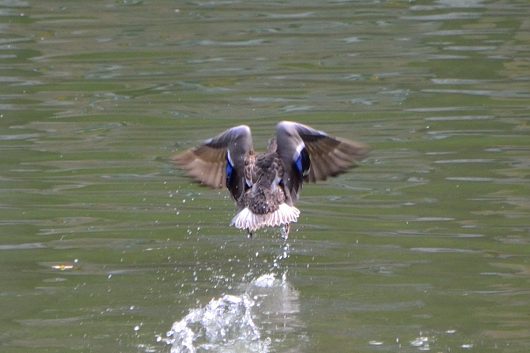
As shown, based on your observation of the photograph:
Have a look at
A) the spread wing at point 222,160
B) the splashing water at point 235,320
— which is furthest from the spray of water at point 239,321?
the spread wing at point 222,160

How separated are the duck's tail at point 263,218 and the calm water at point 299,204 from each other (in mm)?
465

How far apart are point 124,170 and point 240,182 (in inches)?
110

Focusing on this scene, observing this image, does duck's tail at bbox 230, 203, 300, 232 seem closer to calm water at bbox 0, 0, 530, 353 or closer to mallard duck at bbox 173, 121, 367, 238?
mallard duck at bbox 173, 121, 367, 238

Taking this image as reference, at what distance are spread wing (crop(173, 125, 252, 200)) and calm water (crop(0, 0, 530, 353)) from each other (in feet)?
1.89

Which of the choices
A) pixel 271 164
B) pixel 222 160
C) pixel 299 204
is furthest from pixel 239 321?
pixel 299 204

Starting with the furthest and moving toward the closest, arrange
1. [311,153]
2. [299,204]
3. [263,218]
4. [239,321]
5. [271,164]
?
[299,204], [311,153], [271,164], [263,218], [239,321]

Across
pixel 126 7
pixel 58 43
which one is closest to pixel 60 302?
pixel 58 43

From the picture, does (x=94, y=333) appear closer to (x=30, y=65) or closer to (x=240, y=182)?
(x=240, y=182)

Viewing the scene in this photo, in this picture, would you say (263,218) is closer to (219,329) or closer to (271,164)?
(271,164)

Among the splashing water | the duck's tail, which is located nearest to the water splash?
the splashing water

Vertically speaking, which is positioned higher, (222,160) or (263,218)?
(222,160)

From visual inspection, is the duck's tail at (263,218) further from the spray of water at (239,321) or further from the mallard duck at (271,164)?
the spray of water at (239,321)

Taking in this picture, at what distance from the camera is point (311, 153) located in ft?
27.0

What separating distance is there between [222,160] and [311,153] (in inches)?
21.2
